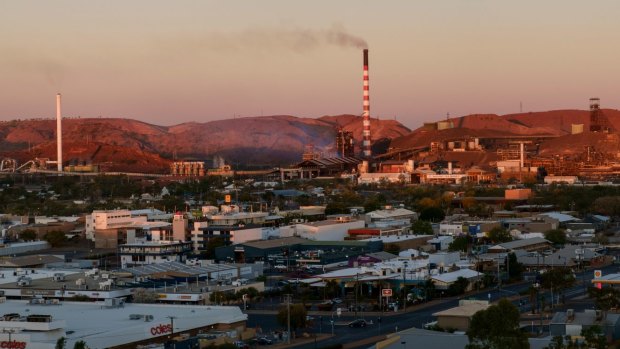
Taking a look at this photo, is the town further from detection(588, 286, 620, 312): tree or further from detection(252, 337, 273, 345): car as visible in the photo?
detection(252, 337, 273, 345): car

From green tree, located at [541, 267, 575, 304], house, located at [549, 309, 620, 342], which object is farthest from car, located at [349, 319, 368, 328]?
green tree, located at [541, 267, 575, 304]

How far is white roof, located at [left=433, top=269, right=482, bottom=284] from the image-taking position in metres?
20.0

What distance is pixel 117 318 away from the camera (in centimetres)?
1548

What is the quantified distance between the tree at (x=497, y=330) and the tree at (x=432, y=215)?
2192 centimetres

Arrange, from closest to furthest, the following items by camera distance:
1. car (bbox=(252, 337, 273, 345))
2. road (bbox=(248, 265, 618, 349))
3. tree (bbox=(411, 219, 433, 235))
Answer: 1. car (bbox=(252, 337, 273, 345))
2. road (bbox=(248, 265, 618, 349))
3. tree (bbox=(411, 219, 433, 235))

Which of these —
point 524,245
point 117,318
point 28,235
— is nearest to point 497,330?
point 117,318

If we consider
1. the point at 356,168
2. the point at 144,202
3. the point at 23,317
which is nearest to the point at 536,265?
the point at 23,317

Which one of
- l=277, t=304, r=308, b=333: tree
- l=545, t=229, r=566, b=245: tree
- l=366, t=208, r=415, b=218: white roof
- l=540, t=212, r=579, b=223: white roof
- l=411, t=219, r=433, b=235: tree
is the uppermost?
l=366, t=208, r=415, b=218: white roof

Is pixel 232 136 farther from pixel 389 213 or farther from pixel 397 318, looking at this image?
pixel 397 318

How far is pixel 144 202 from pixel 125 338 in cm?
2917

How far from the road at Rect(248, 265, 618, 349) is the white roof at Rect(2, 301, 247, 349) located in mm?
799

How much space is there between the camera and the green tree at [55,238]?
29891 mm

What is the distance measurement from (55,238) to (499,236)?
10.3m

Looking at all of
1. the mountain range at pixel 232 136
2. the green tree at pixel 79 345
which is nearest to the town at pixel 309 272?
the green tree at pixel 79 345
